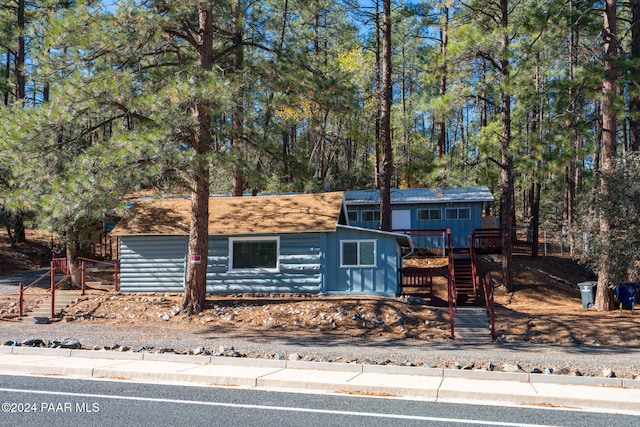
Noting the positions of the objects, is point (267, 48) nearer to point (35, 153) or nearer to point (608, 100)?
point (35, 153)

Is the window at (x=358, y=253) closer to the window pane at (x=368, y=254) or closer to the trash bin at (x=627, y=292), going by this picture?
the window pane at (x=368, y=254)

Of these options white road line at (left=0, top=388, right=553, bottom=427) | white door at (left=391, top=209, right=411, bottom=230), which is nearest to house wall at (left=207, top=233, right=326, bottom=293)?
white road line at (left=0, top=388, right=553, bottom=427)

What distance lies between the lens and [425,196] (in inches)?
1271

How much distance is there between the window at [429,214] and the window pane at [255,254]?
13718 mm

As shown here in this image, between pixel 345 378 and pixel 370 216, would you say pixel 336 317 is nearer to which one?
pixel 345 378

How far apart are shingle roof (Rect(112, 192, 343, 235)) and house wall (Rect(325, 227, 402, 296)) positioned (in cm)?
84

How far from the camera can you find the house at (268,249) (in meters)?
19.9

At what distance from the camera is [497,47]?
2095cm

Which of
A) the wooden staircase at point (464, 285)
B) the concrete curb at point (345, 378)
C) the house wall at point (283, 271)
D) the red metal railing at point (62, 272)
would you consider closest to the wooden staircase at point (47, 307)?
the red metal railing at point (62, 272)

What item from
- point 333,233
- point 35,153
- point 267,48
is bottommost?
point 333,233

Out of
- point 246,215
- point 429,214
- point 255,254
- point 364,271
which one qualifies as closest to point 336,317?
point 364,271

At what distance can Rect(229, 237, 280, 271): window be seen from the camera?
68.1 feet

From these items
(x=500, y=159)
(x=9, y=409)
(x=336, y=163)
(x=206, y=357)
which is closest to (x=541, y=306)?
(x=500, y=159)

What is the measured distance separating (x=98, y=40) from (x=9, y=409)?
33.6 ft
